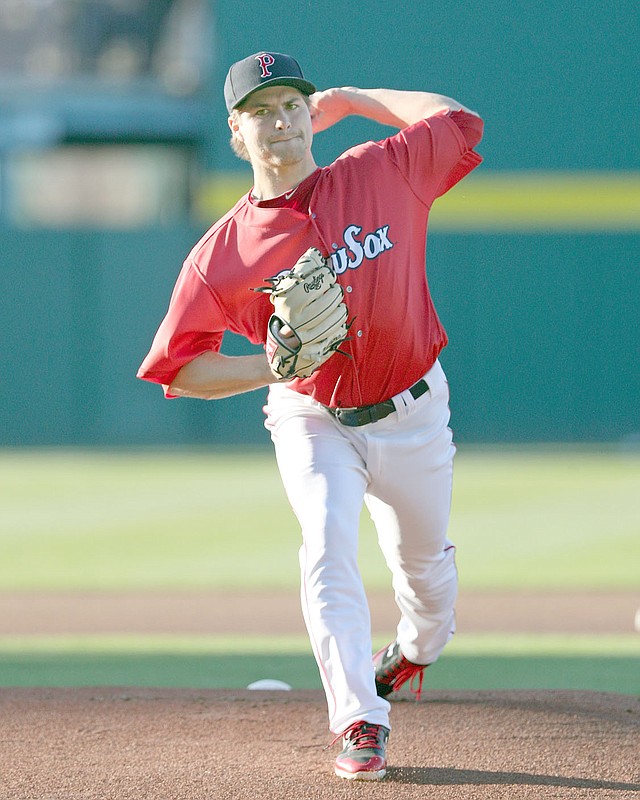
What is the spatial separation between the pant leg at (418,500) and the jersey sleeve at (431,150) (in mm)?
604

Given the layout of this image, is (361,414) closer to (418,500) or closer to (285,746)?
(418,500)

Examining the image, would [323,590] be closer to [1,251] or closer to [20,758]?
[20,758]

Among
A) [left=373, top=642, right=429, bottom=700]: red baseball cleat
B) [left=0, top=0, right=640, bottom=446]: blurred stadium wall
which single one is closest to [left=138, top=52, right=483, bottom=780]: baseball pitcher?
[left=373, top=642, right=429, bottom=700]: red baseball cleat

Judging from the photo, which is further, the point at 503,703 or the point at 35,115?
the point at 35,115

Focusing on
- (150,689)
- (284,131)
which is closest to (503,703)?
(150,689)

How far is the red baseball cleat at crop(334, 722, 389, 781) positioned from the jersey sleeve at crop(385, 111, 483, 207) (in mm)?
1646

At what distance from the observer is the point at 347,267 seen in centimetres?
402

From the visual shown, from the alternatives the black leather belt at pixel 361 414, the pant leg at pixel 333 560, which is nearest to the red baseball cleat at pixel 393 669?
the pant leg at pixel 333 560

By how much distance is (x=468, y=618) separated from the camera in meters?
6.70

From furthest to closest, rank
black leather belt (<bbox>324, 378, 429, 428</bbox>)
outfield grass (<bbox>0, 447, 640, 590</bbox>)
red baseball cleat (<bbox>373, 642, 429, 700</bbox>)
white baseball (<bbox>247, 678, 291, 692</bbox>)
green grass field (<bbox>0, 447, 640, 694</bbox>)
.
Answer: outfield grass (<bbox>0, 447, 640, 590</bbox>) → green grass field (<bbox>0, 447, 640, 694</bbox>) → white baseball (<bbox>247, 678, 291, 692</bbox>) → red baseball cleat (<bbox>373, 642, 429, 700</bbox>) → black leather belt (<bbox>324, 378, 429, 428</bbox>)

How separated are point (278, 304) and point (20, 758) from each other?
62.7 inches

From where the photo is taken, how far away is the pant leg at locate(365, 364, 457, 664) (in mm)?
4176

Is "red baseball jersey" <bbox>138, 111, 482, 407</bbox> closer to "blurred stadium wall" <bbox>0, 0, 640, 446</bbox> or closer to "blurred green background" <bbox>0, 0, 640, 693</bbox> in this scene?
"blurred green background" <bbox>0, 0, 640, 693</bbox>

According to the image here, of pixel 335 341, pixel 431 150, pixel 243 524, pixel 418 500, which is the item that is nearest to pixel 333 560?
pixel 418 500
